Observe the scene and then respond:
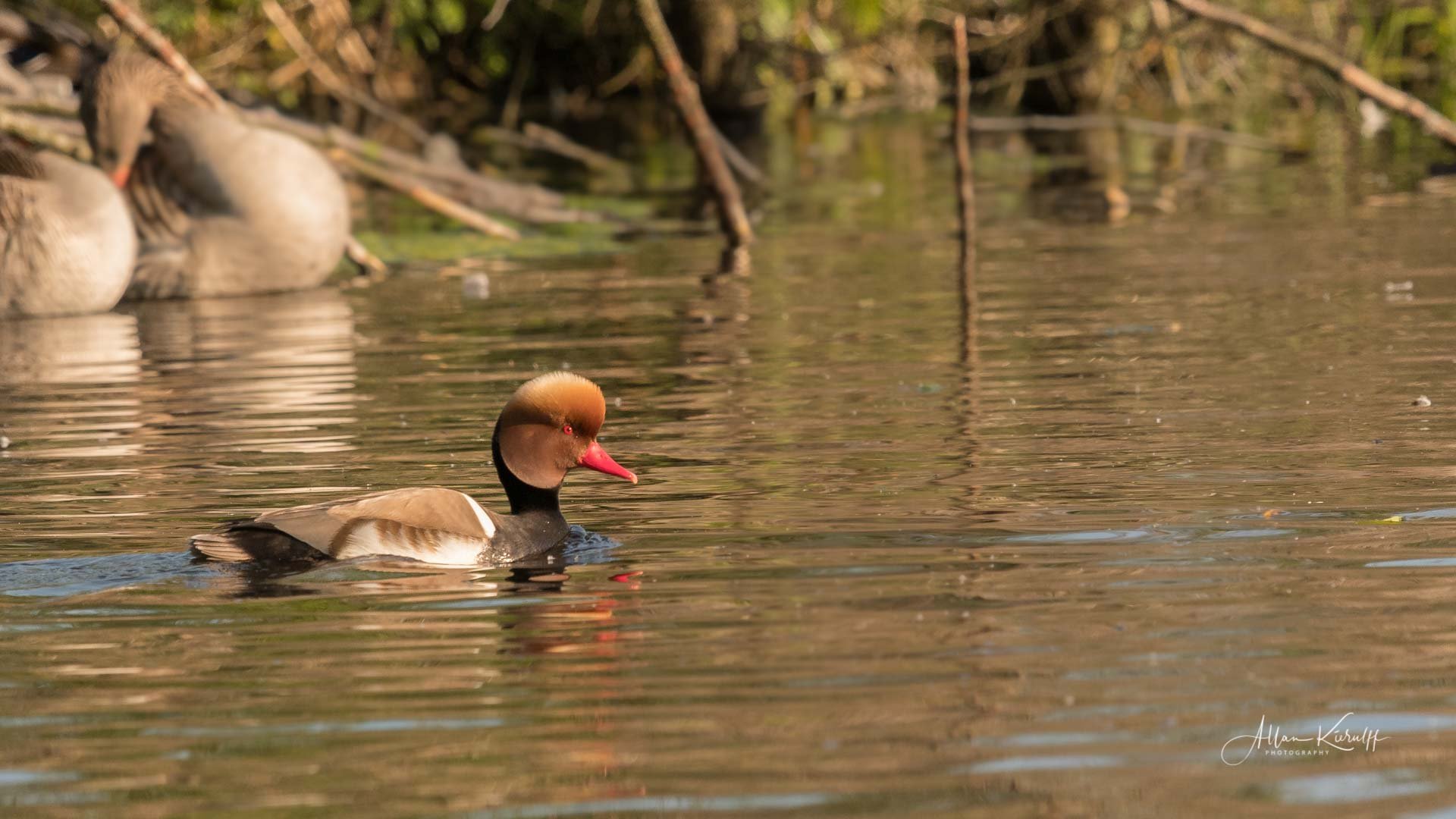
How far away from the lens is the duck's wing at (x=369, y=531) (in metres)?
6.40

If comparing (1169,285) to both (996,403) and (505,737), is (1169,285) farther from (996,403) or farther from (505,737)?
(505,737)

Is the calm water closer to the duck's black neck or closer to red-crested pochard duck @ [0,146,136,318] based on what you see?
the duck's black neck

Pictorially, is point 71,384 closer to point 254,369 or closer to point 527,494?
point 254,369

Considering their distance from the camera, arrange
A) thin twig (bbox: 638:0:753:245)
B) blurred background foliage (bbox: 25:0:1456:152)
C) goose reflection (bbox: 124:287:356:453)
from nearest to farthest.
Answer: goose reflection (bbox: 124:287:356:453)
thin twig (bbox: 638:0:753:245)
blurred background foliage (bbox: 25:0:1456:152)

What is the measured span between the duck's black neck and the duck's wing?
252 mm

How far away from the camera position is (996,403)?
9.43m

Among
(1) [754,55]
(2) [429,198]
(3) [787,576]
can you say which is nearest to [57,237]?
(2) [429,198]

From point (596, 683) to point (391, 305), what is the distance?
9212mm

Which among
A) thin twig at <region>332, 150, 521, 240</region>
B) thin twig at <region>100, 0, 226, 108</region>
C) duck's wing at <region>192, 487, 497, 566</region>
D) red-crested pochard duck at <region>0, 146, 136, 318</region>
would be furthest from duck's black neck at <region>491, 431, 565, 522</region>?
thin twig at <region>332, 150, 521, 240</region>

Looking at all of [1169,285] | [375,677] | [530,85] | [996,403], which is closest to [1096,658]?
[375,677]

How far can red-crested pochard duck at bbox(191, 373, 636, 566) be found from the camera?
6.45 m

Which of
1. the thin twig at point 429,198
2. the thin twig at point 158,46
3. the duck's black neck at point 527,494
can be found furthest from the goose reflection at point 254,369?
the duck's black neck at point 527,494

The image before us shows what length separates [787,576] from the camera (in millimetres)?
6301

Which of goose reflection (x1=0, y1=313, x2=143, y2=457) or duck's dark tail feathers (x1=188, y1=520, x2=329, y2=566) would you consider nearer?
duck's dark tail feathers (x1=188, y1=520, x2=329, y2=566)
